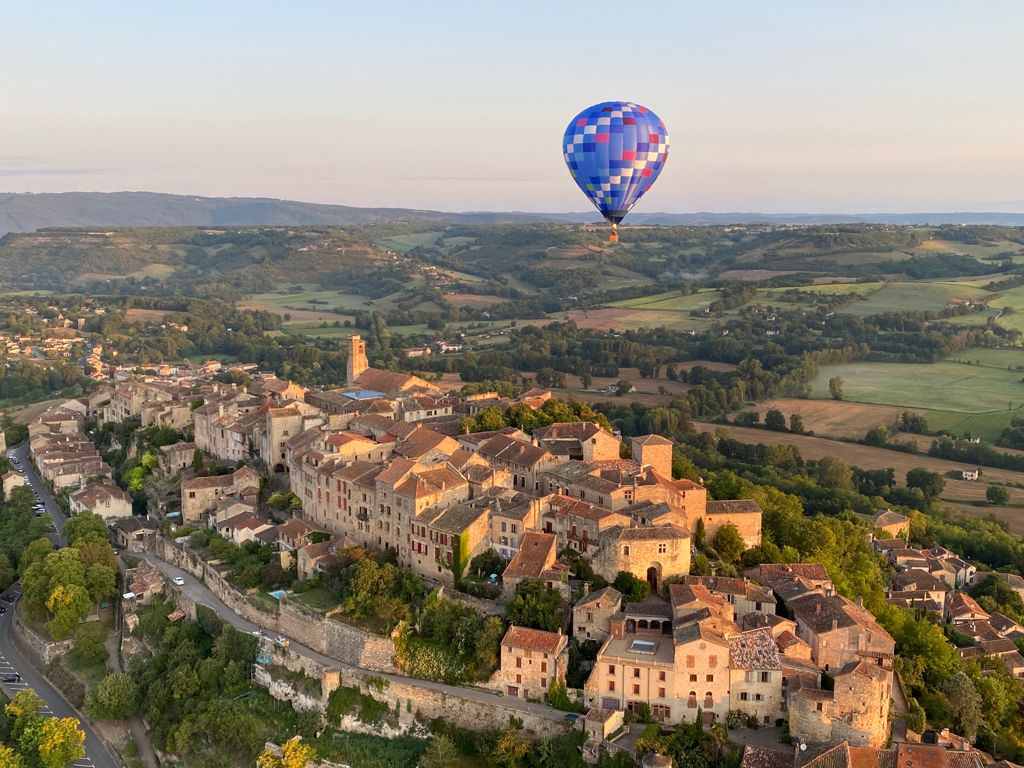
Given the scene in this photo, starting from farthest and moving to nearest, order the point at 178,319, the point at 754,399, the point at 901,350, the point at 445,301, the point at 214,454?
the point at 445,301 < the point at 178,319 < the point at 901,350 < the point at 754,399 < the point at 214,454

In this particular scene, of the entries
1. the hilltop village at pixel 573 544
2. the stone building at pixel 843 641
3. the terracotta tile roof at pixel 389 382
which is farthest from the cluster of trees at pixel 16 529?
the stone building at pixel 843 641

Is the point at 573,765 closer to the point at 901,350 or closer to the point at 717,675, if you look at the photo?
the point at 717,675

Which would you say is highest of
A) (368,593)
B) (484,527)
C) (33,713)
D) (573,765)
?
(484,527)

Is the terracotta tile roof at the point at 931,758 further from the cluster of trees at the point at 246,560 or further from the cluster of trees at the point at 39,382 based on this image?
the cluster of trees at the point at 39,382

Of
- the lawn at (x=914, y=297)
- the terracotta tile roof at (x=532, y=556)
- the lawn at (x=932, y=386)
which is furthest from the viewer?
the lawn at (x=914, y=297)

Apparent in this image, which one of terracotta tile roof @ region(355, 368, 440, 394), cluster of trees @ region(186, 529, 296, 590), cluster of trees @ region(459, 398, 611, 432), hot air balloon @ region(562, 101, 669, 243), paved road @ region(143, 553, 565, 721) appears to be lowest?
paved road @ region(143, 553, 565, 721)

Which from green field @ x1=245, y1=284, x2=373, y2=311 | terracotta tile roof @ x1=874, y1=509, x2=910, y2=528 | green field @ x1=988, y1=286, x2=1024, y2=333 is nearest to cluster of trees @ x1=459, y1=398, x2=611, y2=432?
terracotta tile roof @ x1=874, y1=509, x2=910, y2=528

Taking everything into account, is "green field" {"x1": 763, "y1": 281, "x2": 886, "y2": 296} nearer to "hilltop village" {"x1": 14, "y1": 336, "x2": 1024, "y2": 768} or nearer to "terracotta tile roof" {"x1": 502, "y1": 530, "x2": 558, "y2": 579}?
"hilltop village" {"x1": 14, "y1": 336, "x2": 1024, "y2": 768}

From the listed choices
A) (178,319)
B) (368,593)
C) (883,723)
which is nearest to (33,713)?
(368,593)
